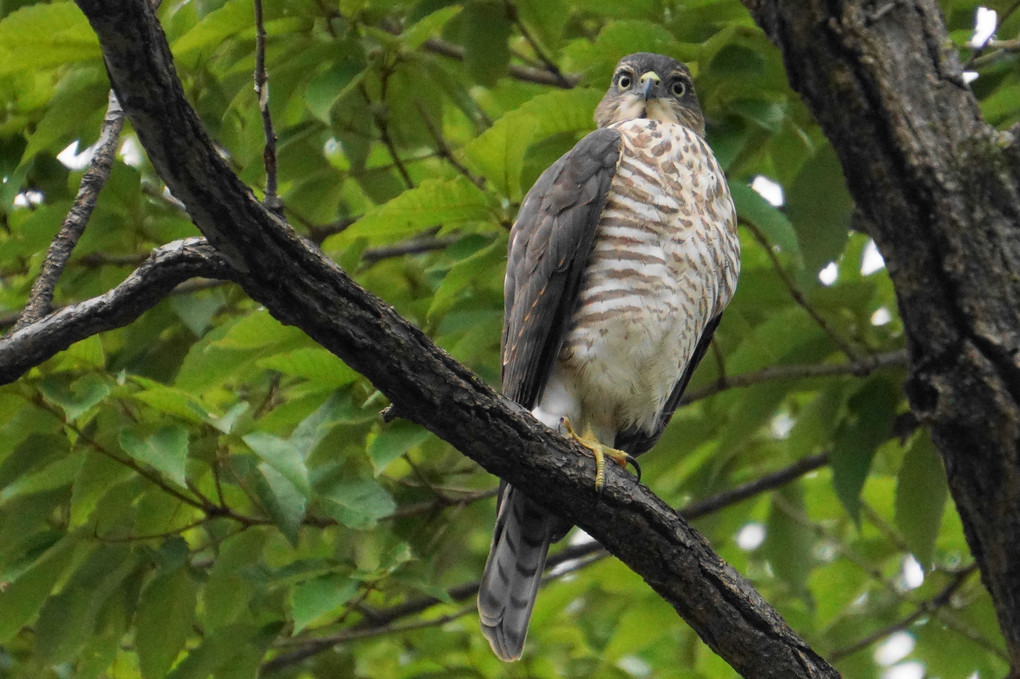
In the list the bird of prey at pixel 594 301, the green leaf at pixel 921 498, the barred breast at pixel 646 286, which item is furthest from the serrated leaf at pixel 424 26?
the green leaf at pixel 921 498

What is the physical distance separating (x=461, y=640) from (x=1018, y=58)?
2.92 meters

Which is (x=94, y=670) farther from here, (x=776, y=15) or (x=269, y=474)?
(x=776, y=15)

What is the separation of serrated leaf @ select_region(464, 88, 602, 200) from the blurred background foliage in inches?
0.4

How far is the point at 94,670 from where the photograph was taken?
3.48m

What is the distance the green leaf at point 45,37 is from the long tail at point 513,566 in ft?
6.26

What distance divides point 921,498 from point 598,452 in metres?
1.44

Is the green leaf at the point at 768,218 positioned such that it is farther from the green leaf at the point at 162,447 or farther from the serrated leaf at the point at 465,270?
the green leaf at the point at 162,447

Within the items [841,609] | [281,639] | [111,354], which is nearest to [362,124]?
[111,354]

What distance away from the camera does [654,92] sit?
14.0ft

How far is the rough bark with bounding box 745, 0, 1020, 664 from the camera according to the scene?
2846 millimetres

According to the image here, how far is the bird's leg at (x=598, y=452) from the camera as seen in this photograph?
2798 mm

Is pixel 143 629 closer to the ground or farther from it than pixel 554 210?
closer to the ground

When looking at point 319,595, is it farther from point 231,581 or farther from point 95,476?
point 95,476

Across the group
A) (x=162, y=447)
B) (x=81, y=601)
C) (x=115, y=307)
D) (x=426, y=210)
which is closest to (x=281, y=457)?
(x=162, y=447)
